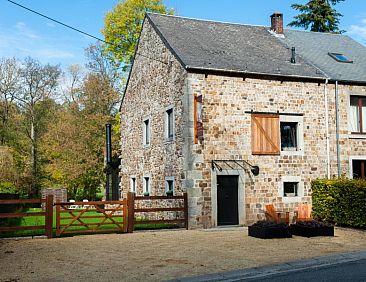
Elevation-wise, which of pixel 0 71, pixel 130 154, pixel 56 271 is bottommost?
pixel 56 271

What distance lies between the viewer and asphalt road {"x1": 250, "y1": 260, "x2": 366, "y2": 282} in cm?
757

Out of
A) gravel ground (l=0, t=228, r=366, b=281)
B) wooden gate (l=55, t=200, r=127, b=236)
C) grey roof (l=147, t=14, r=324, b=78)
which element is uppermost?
grey roof (l=147, t=14, r=324, b=78)

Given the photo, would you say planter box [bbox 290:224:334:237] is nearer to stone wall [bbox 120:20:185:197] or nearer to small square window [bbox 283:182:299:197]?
small square window [bbox 283:182:299:197]

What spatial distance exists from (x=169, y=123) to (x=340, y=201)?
23.4 feet

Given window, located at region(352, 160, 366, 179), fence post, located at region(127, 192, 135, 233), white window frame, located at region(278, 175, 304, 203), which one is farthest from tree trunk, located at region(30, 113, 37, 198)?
window, located at region(352, 160, 366, 179)

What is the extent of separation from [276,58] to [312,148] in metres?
4.07

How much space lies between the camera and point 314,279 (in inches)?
297

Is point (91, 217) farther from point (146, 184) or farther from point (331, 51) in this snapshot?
point (331, 51)

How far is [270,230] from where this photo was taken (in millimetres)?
12688

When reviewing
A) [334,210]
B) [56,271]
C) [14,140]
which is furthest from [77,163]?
[56,271]

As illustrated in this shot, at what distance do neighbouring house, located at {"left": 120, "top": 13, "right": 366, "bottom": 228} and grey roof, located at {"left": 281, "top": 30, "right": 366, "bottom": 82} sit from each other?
109mm

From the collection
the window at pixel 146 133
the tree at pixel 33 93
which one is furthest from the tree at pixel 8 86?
the window at pixel 146 133

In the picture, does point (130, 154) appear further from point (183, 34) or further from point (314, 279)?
point (314, 279)

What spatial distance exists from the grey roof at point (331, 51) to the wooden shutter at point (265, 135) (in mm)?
3356
